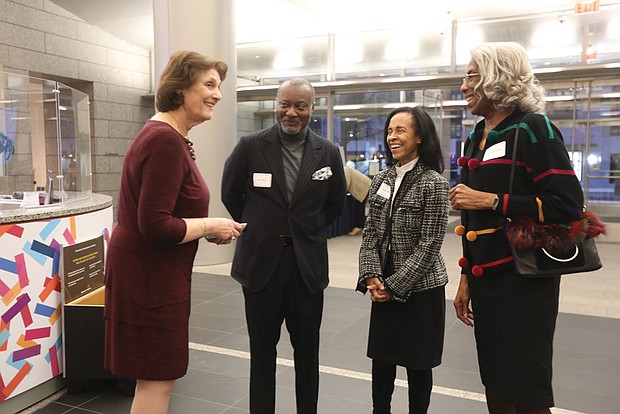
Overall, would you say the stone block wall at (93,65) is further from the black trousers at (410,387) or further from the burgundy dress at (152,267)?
the black trousers at (410,387)

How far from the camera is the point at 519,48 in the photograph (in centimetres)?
182

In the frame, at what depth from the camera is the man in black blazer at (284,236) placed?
2.31m

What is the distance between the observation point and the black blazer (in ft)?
7.57

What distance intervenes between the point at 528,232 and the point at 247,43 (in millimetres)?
11337

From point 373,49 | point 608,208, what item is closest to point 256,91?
point 373,49

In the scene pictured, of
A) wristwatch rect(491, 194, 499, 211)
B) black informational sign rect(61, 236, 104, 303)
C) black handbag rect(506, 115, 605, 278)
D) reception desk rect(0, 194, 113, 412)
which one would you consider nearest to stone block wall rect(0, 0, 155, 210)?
black informational sign rect(61, 236, 104, 303)

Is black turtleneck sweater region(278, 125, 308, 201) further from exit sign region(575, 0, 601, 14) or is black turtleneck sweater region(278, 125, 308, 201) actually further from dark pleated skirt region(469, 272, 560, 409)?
exit sign region(575, 0, 601, 14)

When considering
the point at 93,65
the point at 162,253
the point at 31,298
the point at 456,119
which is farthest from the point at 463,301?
the point at 93,65

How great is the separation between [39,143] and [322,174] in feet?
7.68

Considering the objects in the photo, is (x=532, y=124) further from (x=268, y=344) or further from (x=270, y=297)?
Result: (x=268, y=344)

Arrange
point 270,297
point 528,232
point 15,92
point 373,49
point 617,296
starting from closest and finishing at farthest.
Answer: point 528,232, point 270,297, point 15,92, point 617,296, point 373,49

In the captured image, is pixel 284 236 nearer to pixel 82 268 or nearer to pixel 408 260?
pixel 408 260

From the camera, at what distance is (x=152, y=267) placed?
5.85 ft

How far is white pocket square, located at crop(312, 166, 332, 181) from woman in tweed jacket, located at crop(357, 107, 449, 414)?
218 millimetres
